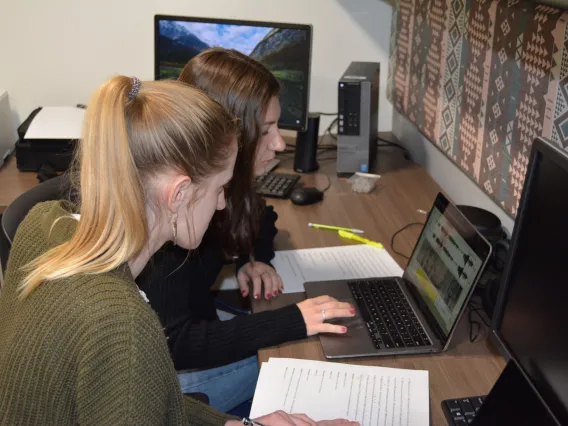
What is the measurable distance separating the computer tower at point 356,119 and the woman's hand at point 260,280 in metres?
0.68

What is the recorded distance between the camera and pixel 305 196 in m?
1.88

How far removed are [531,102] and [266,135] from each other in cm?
57

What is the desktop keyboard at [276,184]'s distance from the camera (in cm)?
193

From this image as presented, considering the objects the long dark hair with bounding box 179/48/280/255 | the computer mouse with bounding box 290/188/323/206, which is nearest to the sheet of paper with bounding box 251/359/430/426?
the long dark hair with bounding box 179/48/280/255

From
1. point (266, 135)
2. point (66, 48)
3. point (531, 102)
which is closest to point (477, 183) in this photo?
point (531, 102)

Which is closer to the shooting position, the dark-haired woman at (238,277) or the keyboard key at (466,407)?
the keyboard key at (466,407)

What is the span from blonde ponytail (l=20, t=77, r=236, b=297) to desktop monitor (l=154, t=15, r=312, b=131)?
39.8 inches

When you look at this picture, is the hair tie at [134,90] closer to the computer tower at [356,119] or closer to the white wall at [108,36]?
the computer tower at [356,119]

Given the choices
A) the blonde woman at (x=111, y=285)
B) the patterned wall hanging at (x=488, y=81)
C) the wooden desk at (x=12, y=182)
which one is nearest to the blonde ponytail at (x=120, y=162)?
the blonde woman at (x=111, y=285)

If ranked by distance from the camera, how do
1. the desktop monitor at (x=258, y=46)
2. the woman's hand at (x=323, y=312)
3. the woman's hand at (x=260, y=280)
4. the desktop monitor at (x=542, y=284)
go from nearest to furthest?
the desktop monitor at (x=542, y=284) → the woman's hand at (x=323, y=312) → the woman's hand at (x=260, y=280) → the desktop monitor at (x=258, y=46)

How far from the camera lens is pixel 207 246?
60.2 inches

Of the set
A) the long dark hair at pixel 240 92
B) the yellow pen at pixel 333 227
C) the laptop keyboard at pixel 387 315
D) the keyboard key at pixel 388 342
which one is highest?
the long dark hair at pixel 240 92

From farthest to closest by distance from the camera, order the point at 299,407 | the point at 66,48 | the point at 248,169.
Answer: the point at 66,48 < the point at 248,169 < the point at 299,407

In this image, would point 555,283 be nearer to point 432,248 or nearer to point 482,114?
point 432,248
